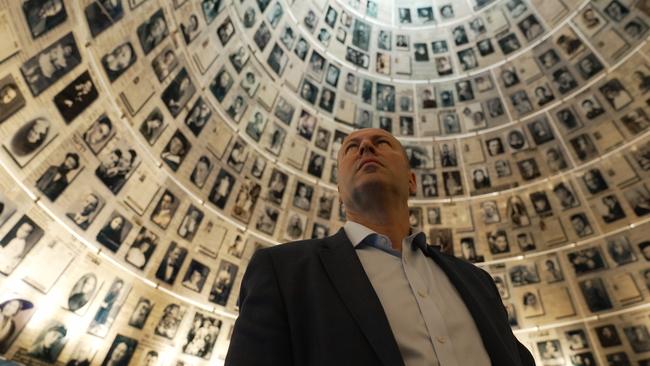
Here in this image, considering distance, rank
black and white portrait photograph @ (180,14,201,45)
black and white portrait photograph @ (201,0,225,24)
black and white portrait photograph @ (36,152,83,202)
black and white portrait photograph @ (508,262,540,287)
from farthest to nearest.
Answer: black and white portrait photograph @ (508,262,540,287)
black and white portrait photograph @ (201,0,225,24)
black and white portrait photograph @ (180,14,201,45)
black and white portrait photograph @ (36,152,83,202)

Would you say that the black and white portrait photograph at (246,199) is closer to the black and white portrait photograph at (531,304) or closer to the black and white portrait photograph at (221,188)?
the black and white portrait photograph at (221,188)

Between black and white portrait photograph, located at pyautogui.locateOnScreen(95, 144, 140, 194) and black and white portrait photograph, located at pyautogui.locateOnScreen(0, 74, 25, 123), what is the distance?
2279 millimetres

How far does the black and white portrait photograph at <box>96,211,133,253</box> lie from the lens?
32.2 ft

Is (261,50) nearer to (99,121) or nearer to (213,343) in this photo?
(99,121)

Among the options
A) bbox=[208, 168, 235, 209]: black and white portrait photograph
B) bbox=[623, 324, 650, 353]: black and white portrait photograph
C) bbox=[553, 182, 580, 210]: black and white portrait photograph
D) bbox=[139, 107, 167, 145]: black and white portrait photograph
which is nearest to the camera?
bbox=[139, 107, 167, 145]: black and white portrait photograph

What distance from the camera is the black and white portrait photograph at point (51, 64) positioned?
7.92m

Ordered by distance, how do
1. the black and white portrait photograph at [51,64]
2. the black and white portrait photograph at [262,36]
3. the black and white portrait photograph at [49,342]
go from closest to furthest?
the black and white portrait photograph at [51,64], the black and white portrait photograph at [49,342], the black and white portrait photograph at [262,36]

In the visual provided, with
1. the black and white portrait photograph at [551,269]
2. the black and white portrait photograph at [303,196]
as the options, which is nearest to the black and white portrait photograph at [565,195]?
the black and white portrait photograph at [551,269]

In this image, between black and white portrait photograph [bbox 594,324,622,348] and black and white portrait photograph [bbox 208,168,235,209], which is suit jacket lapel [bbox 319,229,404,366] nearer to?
black and white portrait photograph [bbox 208,168,235,209]

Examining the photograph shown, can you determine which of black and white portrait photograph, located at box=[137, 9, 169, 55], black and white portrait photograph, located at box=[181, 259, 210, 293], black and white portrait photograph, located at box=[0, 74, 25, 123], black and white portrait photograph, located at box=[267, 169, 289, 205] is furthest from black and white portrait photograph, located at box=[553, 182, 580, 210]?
black and white portrait photograph, located at box=[0, 74, 25, 123]

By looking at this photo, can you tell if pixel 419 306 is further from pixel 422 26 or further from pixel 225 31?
pixel 422 26

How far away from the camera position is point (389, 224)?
3.21 m

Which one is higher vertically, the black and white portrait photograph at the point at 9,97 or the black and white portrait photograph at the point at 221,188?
the black and white portrait photograph at the point at 221,188

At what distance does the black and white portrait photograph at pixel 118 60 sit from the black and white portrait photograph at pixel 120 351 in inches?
243
